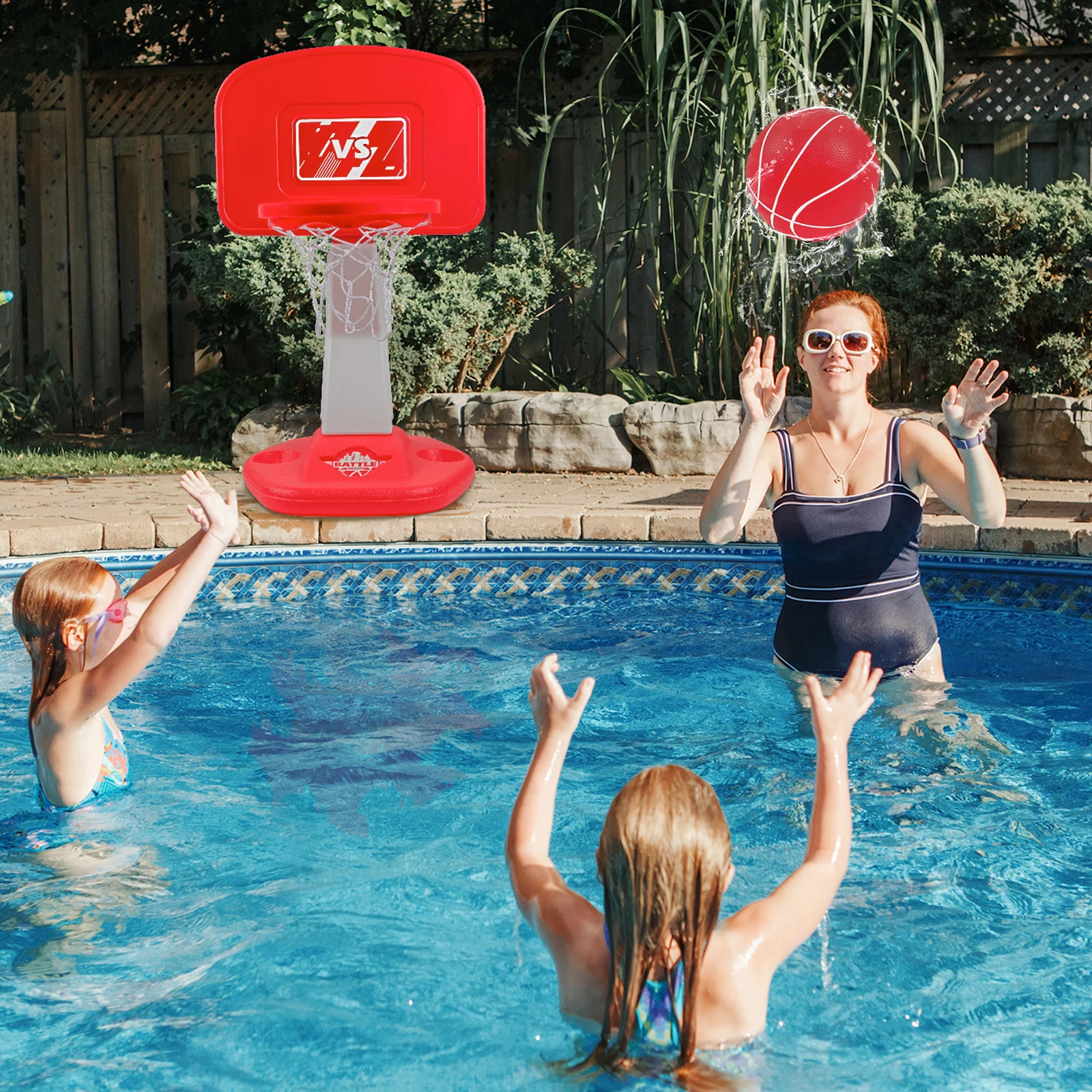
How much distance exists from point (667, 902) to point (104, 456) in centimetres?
656

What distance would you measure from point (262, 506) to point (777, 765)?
3.25m

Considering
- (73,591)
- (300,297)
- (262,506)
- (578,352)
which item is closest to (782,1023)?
(73,591)

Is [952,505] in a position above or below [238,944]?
above

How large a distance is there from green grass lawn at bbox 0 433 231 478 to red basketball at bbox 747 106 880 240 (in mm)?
3326

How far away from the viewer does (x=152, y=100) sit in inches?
339

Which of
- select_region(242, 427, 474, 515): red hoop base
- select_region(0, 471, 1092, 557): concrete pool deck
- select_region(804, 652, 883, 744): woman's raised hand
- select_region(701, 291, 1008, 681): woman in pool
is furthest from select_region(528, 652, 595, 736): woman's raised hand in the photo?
select_region(242, 427, 474, 515): red hoop base

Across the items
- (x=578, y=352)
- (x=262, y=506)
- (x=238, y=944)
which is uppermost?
(x=578, y=352)

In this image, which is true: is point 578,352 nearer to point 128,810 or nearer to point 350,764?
point 350,764

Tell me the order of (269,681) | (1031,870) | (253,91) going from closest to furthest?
(1031,870), (269,681), (253,91)

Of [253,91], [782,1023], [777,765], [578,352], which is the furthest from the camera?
[578,352]

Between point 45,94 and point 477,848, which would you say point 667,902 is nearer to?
point 477,848

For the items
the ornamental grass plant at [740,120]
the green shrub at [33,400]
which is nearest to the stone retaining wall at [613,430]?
the ornamental grass plant at [740,120]

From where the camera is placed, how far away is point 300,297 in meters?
7.45

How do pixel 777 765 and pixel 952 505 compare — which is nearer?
pixel 952 505
